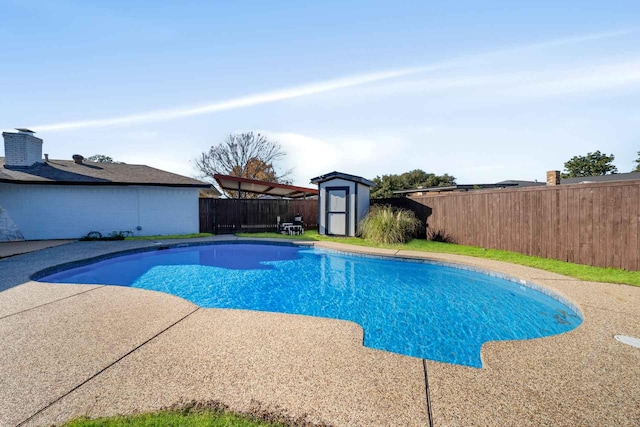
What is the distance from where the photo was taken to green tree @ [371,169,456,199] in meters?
26.7

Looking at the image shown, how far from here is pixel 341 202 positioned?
41.0 ft

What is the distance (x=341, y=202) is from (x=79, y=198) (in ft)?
34.2

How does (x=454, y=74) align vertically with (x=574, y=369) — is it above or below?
above

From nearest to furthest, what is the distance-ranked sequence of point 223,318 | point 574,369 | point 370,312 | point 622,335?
point 574,369 < point 622,335 < point 223,318 < point 370,312

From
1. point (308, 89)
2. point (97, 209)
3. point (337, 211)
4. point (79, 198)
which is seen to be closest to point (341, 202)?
point (337, 211)

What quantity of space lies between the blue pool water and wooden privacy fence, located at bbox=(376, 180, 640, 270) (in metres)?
2.21

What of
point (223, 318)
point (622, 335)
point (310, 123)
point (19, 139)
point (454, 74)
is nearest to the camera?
point (622, 335)

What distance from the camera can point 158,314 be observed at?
3580mm

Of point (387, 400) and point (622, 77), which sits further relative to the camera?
point (622, 77)

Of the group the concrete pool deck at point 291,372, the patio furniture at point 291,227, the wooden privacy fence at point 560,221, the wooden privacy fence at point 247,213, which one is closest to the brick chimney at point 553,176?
the wooden privacy fence at point 560,221

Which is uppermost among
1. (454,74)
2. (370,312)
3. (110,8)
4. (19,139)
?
(110,8)

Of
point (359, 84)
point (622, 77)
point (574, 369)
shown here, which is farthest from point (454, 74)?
point (574, 369)

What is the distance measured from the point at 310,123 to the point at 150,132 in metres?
8.47

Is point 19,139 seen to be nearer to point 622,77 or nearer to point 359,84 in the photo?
point 359,84
